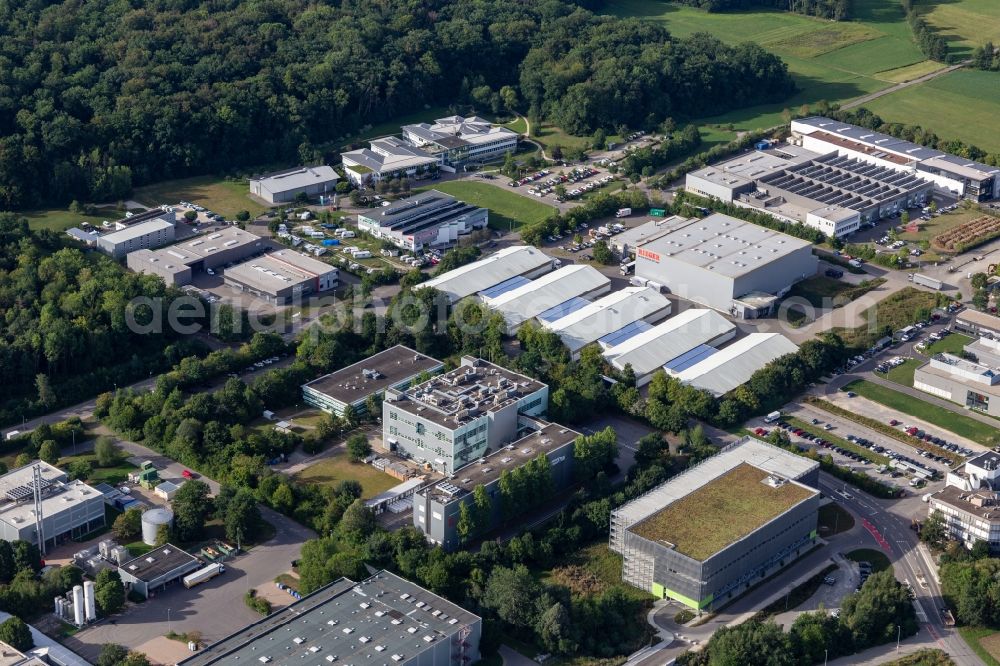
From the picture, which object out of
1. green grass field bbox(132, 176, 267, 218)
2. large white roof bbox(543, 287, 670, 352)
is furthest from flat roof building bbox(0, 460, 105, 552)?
green grass field bbox(132, 176, 267, 218)

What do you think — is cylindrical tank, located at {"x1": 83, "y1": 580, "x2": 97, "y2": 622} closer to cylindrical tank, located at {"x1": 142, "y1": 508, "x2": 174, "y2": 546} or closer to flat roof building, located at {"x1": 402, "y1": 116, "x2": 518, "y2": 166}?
cylindrical tank, located at {"x1": 142, "y1": 508, "x2": 174, "y2": 546}

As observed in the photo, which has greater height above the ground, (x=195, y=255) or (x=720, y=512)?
(x=195, y=255)

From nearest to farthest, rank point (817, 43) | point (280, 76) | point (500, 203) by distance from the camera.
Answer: point (500, 203), point (280, 76), point (817, 43)

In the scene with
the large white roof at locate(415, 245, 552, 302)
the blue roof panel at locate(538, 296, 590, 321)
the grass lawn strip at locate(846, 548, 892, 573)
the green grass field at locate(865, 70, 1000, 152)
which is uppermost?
the green grass field at locate(865, 70, 1000, 152)

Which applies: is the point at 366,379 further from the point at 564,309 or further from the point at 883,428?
the point at 883,428

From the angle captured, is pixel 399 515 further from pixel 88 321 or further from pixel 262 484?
pixel 88 321

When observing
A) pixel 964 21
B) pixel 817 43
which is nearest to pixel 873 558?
pixel 817 43
